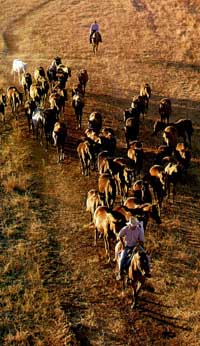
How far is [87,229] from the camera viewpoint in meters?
15.7

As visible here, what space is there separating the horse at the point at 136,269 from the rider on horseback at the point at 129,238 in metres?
0.11

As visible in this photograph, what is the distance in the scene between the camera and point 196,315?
40.8ft

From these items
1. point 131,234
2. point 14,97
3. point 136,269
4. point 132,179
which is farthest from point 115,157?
point 136,269

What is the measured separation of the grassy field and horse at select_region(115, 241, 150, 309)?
47 centimetres

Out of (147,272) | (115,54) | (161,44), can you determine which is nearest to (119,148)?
(147,272)

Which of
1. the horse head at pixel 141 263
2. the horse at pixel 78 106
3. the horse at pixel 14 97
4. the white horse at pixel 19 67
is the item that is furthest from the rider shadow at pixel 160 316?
the white horse at pixel 19 67

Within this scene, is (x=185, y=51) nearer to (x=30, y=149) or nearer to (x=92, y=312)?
(x=30, y=149)

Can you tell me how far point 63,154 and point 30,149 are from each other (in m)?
1.45

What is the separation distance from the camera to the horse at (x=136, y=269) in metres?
12.1

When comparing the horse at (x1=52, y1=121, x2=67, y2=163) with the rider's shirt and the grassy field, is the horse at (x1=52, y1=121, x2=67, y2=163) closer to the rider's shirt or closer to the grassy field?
the grassy field

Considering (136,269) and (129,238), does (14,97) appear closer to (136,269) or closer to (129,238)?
(129,238)

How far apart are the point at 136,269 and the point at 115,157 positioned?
26.6ft

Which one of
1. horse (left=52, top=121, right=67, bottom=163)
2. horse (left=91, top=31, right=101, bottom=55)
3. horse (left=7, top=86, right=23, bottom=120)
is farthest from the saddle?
horse (left=91, top=31, right=101, bottom=55)

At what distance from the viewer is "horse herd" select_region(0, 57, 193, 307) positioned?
14.3 m
